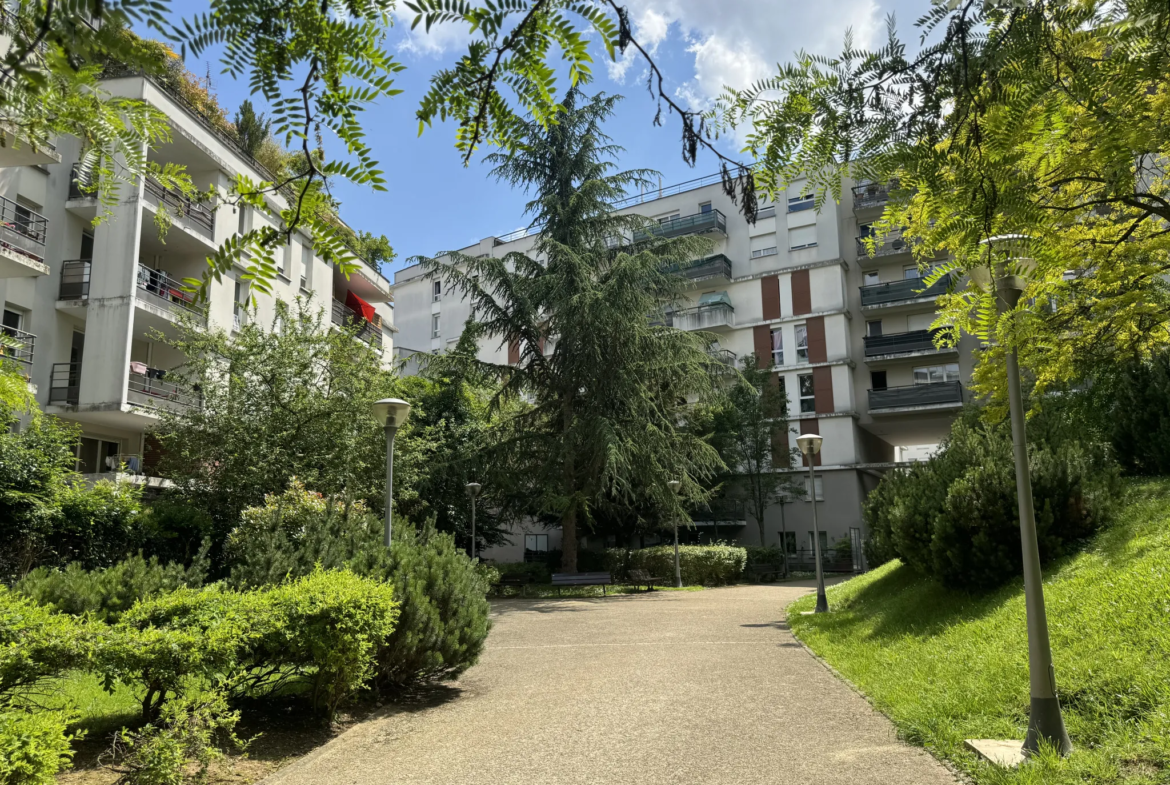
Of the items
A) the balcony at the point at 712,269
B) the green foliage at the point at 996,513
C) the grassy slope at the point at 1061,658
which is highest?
the balcony at the point at 712,269

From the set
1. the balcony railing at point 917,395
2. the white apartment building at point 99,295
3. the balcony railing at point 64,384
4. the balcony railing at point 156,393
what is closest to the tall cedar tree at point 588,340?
the white apartment building at point 99,295

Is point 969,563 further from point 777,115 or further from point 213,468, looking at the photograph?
point 213,468

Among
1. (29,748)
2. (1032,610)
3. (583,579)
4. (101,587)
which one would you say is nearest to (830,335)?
(583,579)

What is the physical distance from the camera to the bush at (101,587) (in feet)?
22.0

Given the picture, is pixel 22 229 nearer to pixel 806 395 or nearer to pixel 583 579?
pixel 583 579

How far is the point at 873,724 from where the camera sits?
6.52m

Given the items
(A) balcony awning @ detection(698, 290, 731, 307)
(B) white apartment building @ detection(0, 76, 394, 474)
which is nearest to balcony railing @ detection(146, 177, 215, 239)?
(B) white apartment building @ detection(0, 76, 394, 474)

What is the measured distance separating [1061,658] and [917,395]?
3072 cm

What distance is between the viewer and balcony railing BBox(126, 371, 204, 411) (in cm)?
1962

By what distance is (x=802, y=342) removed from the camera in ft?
127

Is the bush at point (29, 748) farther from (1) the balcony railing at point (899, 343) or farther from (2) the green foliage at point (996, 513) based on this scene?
(1) the balcony railing at point (899, 343)

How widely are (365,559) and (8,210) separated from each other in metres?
15.5

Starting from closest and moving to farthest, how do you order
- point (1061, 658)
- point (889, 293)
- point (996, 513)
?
point (1061, 658), point (996, 513), point (889, 293)

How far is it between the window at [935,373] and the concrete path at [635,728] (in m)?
28.3
